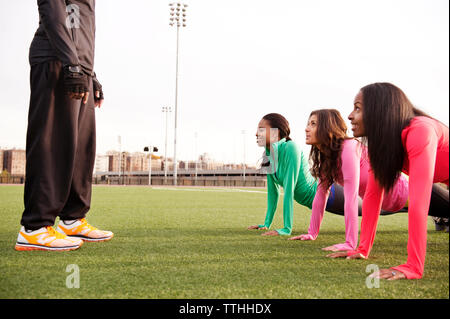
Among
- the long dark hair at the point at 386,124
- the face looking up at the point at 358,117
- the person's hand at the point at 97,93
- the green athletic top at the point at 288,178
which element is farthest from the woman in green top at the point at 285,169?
the person's hand at the point at 97,93

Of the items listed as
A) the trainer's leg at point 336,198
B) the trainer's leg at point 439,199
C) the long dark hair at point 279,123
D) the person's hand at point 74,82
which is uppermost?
the person's hand at point 74,82

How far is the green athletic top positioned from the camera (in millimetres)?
4023

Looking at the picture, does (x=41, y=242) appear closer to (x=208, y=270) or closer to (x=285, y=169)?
(x=208, y=270)

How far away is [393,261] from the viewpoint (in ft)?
9.12

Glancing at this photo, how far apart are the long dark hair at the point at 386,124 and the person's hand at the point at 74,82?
2.19 meters

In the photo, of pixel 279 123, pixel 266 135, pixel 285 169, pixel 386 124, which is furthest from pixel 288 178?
pixel 386 124

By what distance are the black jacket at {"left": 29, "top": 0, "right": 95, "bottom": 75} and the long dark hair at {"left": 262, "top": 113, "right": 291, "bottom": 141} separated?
214 cm

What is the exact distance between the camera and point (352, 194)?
317cm

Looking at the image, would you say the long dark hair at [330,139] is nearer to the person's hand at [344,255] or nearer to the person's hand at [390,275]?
the person's hand at [344,255]

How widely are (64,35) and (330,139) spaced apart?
2491 mm

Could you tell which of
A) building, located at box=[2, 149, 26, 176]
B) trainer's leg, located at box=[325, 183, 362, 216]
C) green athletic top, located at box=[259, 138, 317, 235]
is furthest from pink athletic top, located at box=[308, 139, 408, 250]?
building, located at box=[2, 149, 26, 176]

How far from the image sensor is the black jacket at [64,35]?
2.94m

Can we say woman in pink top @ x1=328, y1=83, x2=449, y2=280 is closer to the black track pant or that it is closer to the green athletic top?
the green athletic top
